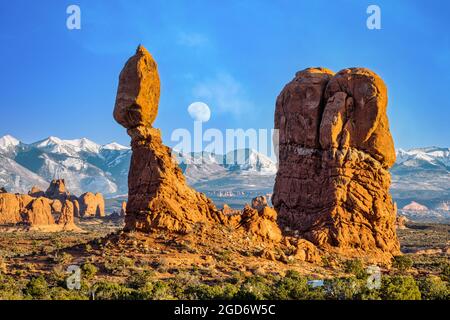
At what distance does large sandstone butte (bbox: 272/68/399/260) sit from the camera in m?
39.0

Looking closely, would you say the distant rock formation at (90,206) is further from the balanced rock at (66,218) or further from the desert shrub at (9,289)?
the desert shrub at (9,289)

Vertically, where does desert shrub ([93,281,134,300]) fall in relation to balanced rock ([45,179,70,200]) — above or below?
below

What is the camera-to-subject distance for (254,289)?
24.4 m

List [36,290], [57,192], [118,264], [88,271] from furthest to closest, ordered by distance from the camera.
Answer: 1. [57,192]
2. [118,264]
3. [88,271]
4. [36,290]

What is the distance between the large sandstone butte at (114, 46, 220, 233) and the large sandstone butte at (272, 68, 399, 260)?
26.5ft

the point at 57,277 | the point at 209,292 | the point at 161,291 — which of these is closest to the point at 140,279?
the point at 161,291

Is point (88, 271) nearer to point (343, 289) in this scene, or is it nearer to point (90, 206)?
point (343, 289)

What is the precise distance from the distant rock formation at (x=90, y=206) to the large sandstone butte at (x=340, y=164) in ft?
358

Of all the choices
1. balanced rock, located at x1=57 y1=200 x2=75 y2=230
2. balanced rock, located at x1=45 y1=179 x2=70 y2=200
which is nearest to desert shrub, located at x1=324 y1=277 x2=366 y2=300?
balanced rock, located at x1=57 y1=200 x2=75 y2=230

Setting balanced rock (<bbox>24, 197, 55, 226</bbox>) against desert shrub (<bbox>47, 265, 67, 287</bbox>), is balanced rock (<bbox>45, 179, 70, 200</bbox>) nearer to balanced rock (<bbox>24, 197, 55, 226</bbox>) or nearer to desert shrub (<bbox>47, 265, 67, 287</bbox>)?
balanced rock (<bbox>24, 197, 55, 226</bbox>)

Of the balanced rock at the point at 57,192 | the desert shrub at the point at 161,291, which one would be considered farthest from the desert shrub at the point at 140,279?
the balanced rock at the point at 57,192

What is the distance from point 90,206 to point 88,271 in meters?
125
